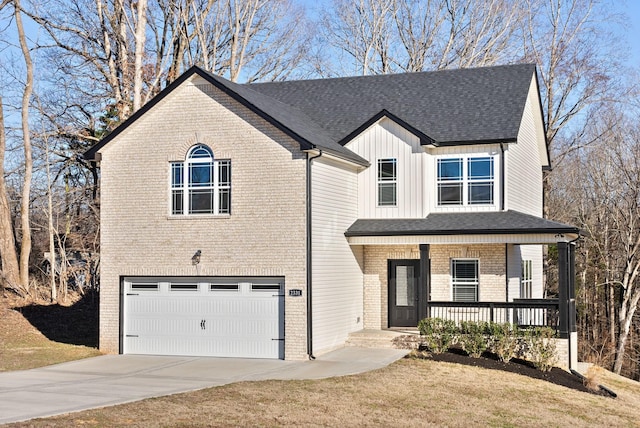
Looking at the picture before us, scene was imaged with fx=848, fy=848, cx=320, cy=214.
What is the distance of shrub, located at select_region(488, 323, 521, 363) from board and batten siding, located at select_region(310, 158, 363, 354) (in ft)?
13.9

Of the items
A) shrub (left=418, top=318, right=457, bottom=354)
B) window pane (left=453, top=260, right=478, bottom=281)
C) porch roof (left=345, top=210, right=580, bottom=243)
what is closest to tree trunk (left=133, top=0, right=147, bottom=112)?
porch roof (left=345, top=210, right=580, bottom=243)

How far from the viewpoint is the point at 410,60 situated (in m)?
46.9

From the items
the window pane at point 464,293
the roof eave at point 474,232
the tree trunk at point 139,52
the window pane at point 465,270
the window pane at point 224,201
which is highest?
the tree trunk at point 139,52

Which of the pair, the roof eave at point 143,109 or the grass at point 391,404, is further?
the roof eave at point 143,109

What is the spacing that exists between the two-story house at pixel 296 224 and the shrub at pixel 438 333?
1.09 meters

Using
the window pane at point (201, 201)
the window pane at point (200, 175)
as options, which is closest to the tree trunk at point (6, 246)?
the window pane at point (201, 201)

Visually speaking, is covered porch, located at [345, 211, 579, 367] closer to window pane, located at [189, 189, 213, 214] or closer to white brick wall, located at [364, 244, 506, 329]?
white brick wall, located at [364, 244, 506, 329]

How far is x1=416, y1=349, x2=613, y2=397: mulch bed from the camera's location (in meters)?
20.3

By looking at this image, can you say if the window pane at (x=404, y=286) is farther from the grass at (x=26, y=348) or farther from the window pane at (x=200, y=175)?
the grass at (x=26, y=348)

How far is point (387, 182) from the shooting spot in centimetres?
2553

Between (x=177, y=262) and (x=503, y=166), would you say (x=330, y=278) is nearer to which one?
(x=177, y=262)

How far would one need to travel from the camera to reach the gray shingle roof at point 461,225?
23125mm

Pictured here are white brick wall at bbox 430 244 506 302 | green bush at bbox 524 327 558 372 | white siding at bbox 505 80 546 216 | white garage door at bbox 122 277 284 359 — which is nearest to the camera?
green bush at bbox 524 327 558 372

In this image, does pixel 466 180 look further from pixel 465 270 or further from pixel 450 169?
pixel 465 270
